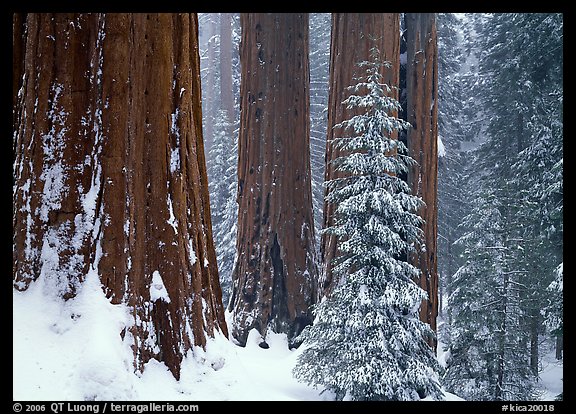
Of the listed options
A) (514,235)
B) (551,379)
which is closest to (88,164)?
(514,235)

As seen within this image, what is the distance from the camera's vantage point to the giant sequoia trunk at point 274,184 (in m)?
8.79

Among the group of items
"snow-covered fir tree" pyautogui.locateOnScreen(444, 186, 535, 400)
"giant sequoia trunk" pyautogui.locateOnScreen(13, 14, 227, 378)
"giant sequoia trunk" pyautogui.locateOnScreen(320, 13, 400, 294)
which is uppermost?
"giant sequoia trunk" pyautogui.locateOnScreen(320, 13, 400, 294)

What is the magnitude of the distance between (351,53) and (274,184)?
2.53 meters

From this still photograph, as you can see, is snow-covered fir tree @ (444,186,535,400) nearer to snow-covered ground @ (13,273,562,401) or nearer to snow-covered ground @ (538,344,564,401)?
snow-covered ground @ (538,344,564,401)

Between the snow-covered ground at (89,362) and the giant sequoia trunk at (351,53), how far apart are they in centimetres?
389

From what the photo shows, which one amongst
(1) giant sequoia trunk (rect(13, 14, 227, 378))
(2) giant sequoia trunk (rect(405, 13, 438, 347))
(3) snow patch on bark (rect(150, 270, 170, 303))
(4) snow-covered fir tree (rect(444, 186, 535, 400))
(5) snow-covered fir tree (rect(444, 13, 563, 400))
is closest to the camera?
(1) giant sequoia trunk (rect(13, 14, 227, 378))

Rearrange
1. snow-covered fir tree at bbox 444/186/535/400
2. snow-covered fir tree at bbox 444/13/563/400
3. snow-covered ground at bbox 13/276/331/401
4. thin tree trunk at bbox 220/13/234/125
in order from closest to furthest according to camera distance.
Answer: snow-covered ground at bbox 13/276/331/401 → snow-covered fir tree at bbox 444/186/535/400 → snow-covered fir tree at bbox 444/13/563/400 → thin tree trunk at bbox 220/13/234/125

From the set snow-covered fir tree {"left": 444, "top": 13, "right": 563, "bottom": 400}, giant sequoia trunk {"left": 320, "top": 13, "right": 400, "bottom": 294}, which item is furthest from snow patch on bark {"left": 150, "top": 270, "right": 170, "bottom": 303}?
snow-covered fir tree {"left": 444, "top": 13, "right": 563, "bottom": 400}

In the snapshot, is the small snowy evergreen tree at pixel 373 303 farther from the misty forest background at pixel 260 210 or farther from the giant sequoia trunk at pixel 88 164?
the giant sequoia trunk at pixel 88 164

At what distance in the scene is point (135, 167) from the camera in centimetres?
381

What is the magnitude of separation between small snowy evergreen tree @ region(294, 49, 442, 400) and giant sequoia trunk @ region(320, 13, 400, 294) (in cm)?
209

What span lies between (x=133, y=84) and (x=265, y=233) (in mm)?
5443

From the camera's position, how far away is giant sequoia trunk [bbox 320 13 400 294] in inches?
311

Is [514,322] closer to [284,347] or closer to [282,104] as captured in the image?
[284,347]
